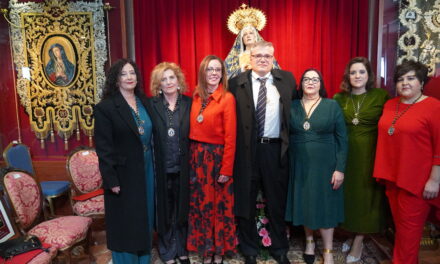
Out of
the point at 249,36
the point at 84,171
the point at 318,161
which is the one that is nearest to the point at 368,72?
the point at 318,161

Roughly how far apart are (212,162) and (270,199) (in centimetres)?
56

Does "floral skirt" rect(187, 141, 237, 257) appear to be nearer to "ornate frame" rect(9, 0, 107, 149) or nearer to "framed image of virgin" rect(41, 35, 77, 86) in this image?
"ornate frame" rect(9, 0, 107, 149)

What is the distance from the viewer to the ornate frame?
3498 millimetres

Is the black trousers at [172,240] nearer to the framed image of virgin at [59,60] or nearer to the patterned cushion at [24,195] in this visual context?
the patterned cushion at [24,195]

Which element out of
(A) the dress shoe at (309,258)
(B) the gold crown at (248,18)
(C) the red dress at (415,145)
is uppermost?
(B) the gold crown at (248,18)

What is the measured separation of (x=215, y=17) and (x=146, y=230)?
A: 2420 millimetres

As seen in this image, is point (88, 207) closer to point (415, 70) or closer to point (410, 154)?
point (410, 154)

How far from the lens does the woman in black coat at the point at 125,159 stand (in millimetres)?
2033

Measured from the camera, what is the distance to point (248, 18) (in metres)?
3.27

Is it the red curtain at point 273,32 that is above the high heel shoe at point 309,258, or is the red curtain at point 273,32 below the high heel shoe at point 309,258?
above

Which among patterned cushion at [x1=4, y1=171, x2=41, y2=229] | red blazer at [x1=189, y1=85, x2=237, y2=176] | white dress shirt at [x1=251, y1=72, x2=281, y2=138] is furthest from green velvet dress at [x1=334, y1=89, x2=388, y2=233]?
patterned cushion at [x1=4, y1=171, x2=41, y2=229]

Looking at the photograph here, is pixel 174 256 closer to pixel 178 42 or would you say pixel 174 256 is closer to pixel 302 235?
pixel 302 235

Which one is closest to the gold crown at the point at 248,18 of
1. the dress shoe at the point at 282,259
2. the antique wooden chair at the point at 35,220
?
the dress shoe at the point at 282,259

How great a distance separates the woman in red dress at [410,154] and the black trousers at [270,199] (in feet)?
2.39
